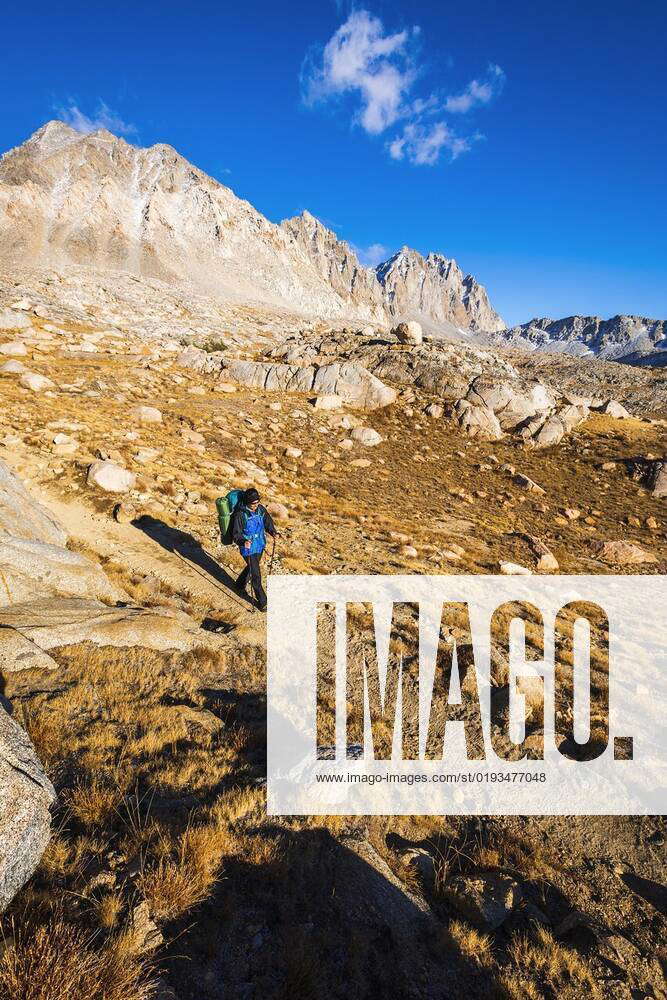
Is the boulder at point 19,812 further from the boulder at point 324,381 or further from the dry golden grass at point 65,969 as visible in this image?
the boulder at point 324,381

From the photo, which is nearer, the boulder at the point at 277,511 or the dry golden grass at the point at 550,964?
the dry golden grass at the point at 550,964

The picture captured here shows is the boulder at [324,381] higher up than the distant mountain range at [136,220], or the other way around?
the distant mountain range at [136,220]

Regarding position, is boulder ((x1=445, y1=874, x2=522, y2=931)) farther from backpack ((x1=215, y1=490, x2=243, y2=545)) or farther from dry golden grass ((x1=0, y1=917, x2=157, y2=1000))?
backpack ((x1=215, y1=490, x2=243, y2=545))

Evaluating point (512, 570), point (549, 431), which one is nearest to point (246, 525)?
point (512, 570)

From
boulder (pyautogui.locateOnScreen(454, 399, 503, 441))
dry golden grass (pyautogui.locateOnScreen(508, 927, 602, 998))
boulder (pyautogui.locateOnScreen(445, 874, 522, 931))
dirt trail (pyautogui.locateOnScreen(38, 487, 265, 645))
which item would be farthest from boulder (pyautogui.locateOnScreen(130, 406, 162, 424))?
dry golden grass (pyautogui.locateOnScreen(508, 927, 602, 998))

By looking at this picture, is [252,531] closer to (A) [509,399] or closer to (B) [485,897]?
(B) [485,897]

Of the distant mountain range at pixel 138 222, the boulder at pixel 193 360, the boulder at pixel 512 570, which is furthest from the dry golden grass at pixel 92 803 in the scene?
the distant mountain range at pixel 138 222

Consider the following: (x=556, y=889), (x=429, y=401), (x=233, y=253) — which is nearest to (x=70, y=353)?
(x=429, y=401)
